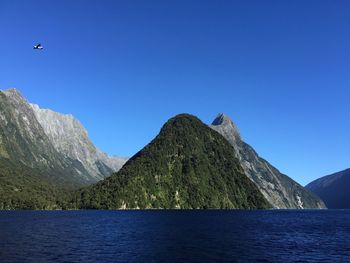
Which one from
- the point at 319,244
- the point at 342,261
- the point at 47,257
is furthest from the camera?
the point at 319,244

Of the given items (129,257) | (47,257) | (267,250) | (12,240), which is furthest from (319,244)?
(12,240)

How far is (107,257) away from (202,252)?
21872 mm

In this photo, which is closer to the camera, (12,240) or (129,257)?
(129,257)

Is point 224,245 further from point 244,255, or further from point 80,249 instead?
point 80,249

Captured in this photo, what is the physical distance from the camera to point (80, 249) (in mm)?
92500


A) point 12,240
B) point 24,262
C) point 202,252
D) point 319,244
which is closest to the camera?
point 24,262

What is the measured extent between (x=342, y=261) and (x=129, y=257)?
144 ft

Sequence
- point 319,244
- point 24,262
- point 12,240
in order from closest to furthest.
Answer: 1. point 24,262
2. point 12,240
3. point 319,244

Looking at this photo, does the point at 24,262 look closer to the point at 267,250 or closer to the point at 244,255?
the point at 244,255

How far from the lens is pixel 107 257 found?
83.0 m

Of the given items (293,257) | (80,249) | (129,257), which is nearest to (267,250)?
(293,257)

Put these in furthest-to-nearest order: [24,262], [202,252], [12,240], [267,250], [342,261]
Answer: [12,240]
[267,250]
[202,252]
[342,261]
[24,262]

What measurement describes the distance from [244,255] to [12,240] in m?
59.1

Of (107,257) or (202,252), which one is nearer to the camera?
(107,257)
